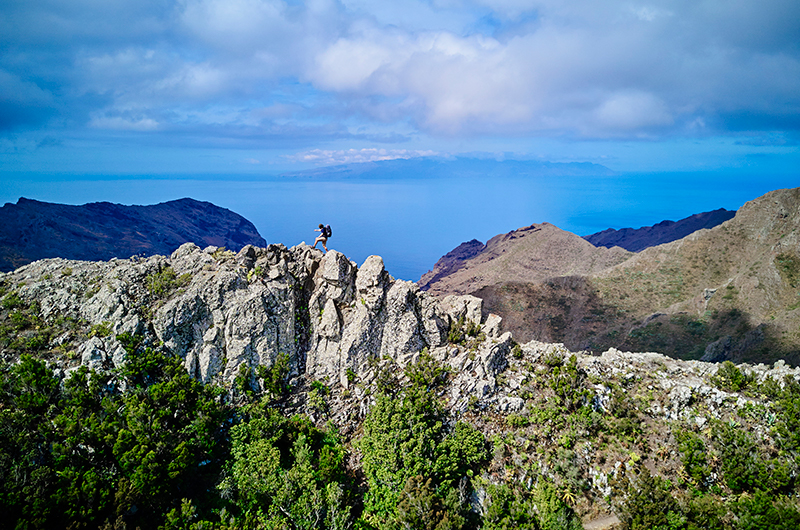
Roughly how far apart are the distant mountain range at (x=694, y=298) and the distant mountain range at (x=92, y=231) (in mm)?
101369

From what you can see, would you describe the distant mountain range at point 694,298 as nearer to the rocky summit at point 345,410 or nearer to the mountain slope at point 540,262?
the rocky summit at point 345,410

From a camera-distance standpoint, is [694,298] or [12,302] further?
[694,298]

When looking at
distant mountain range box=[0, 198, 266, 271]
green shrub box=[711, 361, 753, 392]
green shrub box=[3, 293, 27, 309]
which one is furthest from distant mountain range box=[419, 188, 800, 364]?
distant mountain range box=[0, 198, 266, 271]

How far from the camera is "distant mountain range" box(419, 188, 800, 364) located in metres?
66.3

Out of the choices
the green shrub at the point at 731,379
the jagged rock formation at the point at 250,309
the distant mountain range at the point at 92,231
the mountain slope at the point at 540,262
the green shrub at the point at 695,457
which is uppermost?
the distant mountain range at the point at 92,231

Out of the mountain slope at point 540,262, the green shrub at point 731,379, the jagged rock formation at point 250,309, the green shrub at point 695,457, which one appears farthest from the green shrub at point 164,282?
the mountain slope at point 540,262

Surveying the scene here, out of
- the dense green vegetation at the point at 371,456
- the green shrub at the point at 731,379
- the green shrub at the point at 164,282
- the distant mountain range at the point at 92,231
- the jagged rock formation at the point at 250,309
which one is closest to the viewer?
the dense green vegetation at the point at 371,456

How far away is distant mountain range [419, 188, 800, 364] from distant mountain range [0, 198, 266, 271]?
101369 mm

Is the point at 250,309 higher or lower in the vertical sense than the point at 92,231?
lower

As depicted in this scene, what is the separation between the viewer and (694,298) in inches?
3260

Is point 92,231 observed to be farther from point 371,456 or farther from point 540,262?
point 540,262

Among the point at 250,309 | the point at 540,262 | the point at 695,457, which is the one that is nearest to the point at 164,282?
the point at 250,309

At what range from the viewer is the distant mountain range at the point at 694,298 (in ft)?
218

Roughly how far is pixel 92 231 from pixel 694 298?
8198 inches
